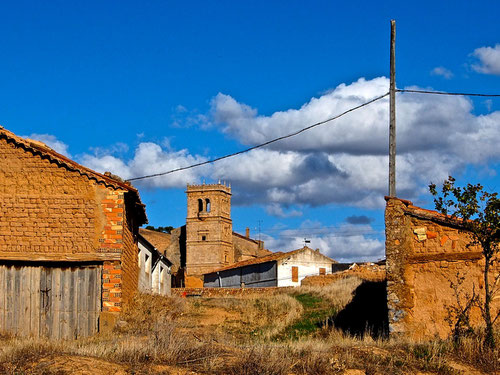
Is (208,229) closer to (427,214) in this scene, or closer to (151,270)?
(151,270)

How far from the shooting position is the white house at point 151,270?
29.3 m

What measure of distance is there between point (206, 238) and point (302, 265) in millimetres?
33080

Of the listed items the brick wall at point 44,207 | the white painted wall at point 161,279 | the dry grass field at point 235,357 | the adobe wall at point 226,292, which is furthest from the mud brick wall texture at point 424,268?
the adobe wall at point 226,292

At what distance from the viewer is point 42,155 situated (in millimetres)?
19406

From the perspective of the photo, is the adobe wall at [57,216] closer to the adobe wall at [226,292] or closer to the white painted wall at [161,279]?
the white painted wall at [161,279]

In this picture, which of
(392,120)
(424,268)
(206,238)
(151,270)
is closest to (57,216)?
(392,120)

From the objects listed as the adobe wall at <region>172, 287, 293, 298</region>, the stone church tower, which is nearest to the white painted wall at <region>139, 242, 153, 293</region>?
the adobe wall at <region>172, 287, 293, 298</region>

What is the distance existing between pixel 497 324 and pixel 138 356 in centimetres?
816

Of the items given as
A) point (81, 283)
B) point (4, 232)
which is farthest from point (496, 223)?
point (4, 232)

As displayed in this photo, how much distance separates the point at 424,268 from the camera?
16.5m

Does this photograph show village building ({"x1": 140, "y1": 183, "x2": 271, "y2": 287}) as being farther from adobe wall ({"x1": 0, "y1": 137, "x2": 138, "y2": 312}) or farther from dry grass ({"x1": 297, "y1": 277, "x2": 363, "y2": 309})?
adobe wall ({"x1": 0, "y1": 137, "x2": 138, "y2": 312})

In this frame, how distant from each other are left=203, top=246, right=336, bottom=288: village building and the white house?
59.3ft

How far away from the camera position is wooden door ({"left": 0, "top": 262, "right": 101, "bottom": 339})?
19094 mm

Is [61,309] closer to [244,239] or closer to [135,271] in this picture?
[135,271]
